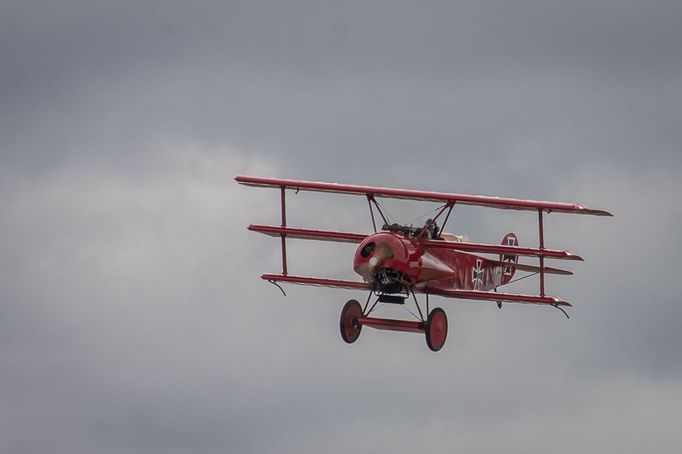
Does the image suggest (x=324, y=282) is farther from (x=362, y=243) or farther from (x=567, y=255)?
(x=567, y=255)

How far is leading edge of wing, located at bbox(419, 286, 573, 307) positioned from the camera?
1534 inches

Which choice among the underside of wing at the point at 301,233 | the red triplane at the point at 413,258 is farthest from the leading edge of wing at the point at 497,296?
the underside of wing at the point at 301,233

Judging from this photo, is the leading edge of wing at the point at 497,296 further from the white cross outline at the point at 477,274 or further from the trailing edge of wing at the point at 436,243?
the white cross outline at the point at 477,274

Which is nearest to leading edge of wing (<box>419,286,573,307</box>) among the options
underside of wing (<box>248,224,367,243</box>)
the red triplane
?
the red triplane

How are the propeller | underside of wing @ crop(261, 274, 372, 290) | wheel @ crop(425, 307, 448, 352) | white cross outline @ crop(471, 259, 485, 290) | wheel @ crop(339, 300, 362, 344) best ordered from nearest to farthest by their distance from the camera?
1. the propeller
2. wheel @ crop(425, 307, 448, 352)
3. wheel @ crop(339, 300, 362, 344)
4. underside of wing @ crop(261, 274, 372, 290)
5. white cross outline @ crop(471, 259, 485, 290)

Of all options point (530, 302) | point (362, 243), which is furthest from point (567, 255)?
point (362, 243)

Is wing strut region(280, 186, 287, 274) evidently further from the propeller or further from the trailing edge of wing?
the propeller

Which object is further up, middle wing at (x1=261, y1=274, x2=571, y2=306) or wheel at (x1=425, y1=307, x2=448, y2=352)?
middle wing at (x1=261, y1=274, x2=571, y2=306)

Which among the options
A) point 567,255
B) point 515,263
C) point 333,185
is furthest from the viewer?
point 515,263

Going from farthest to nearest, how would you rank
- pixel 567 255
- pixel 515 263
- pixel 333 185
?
pixel 515 263 < pixel 333 185 < pixel 567 255

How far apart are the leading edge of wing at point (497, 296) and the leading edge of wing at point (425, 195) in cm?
187

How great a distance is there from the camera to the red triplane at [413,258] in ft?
126

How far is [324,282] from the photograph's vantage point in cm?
4075

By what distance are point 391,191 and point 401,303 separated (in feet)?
8.88
